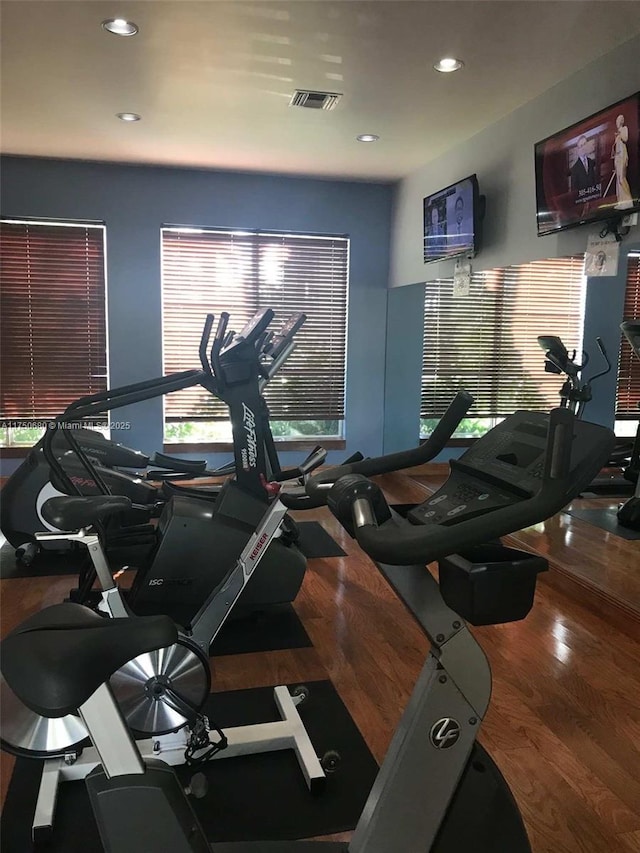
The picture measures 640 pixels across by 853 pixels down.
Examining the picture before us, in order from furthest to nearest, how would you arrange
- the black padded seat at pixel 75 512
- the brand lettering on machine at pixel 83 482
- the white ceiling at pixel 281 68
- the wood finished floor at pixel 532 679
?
the brand lettering on machine at pixel 83 482
the white ceiling at pixel 281 68
the black padded seat at pixel 75 512
the wood finished floor at pixel 532 679

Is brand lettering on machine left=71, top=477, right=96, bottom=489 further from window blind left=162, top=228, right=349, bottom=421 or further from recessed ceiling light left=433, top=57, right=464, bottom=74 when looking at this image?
recessed ceiling light left=433, top=57, right=464, bottom=74

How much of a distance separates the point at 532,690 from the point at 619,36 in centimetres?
279

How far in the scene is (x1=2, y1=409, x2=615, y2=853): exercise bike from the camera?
971 millimetres

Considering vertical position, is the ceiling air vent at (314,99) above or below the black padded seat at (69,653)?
above

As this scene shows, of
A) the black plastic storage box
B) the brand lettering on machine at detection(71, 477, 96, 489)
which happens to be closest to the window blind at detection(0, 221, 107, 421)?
the brand lettering on machine at detection(71, 477, 96, 489)

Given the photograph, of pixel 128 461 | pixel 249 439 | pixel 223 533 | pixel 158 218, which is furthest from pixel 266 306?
pixel 223 533

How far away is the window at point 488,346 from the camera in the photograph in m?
5.59

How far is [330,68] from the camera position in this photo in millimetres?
Answer: 3240

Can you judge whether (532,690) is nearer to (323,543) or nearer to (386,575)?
(386,575)

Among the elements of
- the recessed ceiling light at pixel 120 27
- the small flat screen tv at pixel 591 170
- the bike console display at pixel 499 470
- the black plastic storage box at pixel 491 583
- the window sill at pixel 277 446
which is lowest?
the window sill at pixel 277 446

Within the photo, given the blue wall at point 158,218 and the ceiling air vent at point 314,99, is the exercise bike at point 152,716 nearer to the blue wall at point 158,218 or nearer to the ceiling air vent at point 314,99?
the ceiling air vent at point 314,99

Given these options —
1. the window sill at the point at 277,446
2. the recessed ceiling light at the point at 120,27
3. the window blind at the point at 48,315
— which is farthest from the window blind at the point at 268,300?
the recessed ceiling light at the point at 120,27

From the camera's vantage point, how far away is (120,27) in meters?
2.83

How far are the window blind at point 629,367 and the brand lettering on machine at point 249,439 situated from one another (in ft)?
10.5
